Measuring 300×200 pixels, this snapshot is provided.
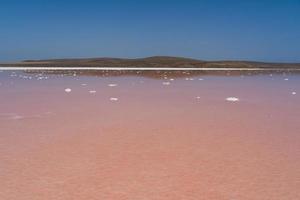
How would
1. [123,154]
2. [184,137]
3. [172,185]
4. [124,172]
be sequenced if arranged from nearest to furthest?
[172,185]
[124,172]
[123,154]
[184,137]

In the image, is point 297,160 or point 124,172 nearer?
point 124,172

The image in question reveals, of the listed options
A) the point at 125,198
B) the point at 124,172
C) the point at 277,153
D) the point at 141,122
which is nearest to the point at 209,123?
the point at 141,122

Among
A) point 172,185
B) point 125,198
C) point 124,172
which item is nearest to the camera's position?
point 125,198

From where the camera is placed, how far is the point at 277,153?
175 inches

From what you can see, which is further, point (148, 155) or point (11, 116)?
point (11, 116)

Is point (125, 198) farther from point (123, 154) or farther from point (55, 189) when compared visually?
point (123, 154)

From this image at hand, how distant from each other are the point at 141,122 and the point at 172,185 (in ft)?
10.5

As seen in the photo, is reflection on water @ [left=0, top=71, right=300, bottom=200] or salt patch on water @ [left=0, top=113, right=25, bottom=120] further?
salt patch on water @ [left=0, top=113, right=25, bottom=120]

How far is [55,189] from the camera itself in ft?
10.4

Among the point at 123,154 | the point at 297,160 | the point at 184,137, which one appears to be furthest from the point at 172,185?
the point at 184,137

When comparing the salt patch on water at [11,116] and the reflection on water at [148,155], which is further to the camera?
the salt patch on water at [11,116]

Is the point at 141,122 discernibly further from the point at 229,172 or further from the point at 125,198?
the point at 125,198

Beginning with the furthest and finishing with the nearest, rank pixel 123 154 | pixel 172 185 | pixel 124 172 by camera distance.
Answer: pixel 123 154 → pixel 124 172 → pixel 172 185

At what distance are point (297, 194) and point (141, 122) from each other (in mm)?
3589
